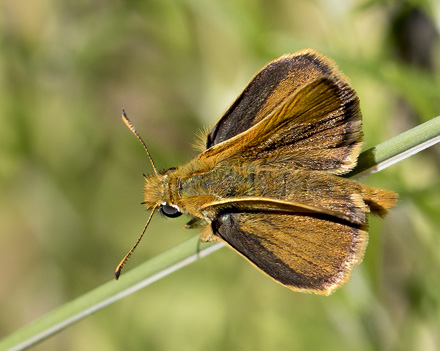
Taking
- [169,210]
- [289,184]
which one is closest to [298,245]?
[289,184]

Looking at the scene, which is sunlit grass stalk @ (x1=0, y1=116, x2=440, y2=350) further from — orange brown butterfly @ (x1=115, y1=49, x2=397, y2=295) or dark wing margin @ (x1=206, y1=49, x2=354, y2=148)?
dark wing margin @ (x1=206, y1=49, x2=354, y2=148)

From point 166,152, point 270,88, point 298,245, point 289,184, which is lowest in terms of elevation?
point 166,152

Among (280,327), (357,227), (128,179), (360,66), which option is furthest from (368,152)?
(128,179)

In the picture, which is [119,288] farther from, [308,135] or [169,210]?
[308,135]

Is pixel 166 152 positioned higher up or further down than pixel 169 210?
further down

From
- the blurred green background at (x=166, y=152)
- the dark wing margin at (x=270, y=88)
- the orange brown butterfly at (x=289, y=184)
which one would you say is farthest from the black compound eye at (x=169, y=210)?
the blurred green background at (x=166, y=152)

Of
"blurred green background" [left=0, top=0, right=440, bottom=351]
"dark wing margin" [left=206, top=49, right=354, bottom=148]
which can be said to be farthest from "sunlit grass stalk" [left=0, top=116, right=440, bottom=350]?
"blurred green background" [left=0, top=0, right=440, bottom=351]

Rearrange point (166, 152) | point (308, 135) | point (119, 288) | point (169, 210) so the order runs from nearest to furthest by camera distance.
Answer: point (119, 288)
point (308, 135)
point (169, 210)
point (166, 152)
